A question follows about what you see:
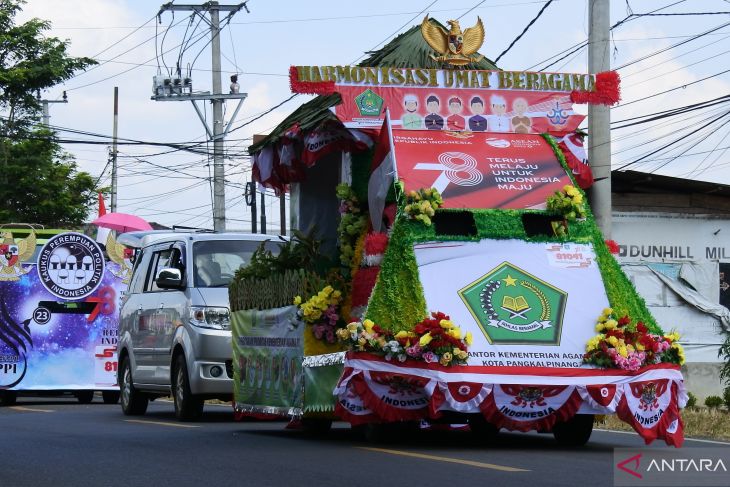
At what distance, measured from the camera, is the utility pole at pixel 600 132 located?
1652 centimetres

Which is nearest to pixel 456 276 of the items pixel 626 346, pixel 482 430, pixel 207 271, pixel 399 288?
pixel 399 288

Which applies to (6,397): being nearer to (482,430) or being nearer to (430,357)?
(482,430)

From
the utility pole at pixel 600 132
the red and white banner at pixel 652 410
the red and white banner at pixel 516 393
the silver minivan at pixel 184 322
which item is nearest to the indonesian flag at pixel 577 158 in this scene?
the red and white banner at pixel 516 393

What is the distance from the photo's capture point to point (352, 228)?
1280 centimetres

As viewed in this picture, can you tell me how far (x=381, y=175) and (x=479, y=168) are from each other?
0.85m

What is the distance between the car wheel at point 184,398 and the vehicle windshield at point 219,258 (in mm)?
988

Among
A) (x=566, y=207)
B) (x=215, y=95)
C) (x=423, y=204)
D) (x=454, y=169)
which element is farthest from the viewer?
(x=215, y=95)

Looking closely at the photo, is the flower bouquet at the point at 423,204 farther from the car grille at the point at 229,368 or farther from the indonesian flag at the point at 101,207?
the indonesian flag at the point at 101,207

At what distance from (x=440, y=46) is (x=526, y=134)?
46.7 inches

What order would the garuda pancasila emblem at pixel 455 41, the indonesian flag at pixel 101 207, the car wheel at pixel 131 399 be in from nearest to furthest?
the garuda pancasila emblem at pixel 455 41 → the car wheel at pixel 131 399 → the indonesian flag at pixel 101 207

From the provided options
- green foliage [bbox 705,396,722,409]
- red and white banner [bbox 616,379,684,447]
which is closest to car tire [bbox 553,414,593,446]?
red and white banner [bbox 616,379,684,447]

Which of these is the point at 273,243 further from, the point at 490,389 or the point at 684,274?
the point at 684,274

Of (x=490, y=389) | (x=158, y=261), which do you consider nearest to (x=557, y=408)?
(x=490, y=389)

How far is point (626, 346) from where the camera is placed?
36.9 feet
